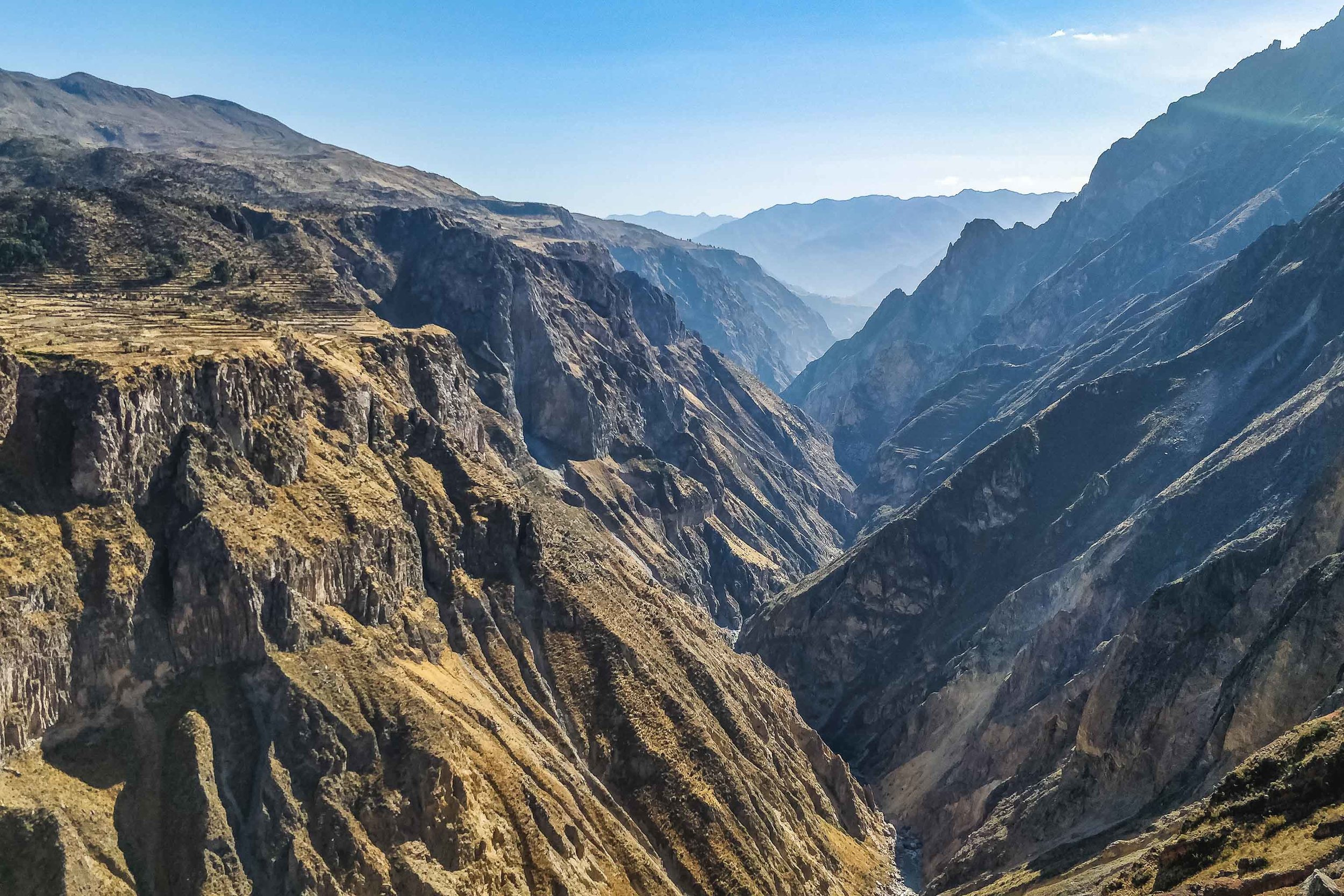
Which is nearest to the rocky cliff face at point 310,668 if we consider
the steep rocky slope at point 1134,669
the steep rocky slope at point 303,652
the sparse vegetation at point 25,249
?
the steep rocky slope at point 303,652

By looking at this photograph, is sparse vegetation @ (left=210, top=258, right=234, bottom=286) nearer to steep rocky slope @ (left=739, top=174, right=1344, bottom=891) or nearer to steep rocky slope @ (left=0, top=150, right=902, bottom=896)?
steep rocky slope @ (left=0, top=150, right=902, bottom=896)

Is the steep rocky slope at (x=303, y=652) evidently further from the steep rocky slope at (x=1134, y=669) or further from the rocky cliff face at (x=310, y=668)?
the steep rocky slope at (x=1134, y=669)

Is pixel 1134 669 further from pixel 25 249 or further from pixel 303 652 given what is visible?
pixel 25 249

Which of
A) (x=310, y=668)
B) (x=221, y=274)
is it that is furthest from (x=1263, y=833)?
(x=221, y=274)

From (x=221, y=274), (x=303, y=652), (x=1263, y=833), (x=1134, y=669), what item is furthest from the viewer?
(x=221, y=274)

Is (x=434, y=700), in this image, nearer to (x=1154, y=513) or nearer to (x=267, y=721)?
(x=267, y=721)

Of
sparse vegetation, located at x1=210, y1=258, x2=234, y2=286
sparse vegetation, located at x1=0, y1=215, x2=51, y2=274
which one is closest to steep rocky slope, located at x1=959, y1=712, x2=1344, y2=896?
sparse vegetation, located at x1=210, y1=258, x2=234, y2=286

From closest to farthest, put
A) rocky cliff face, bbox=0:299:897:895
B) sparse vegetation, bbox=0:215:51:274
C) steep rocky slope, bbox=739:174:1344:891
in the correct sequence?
1. rocky cliff face, bbox=0:299:897:895
2. steep rocky slope, bbox=739:174:1344:891
3. sparse vegetation, bbox=0:215:51:274

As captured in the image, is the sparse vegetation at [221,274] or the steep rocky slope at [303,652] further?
the sparse vegetation at [221,274]
